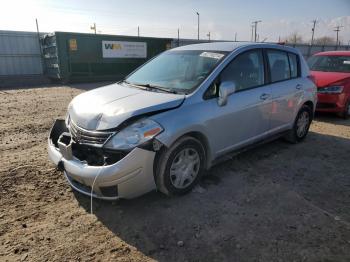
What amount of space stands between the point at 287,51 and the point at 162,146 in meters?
3.33

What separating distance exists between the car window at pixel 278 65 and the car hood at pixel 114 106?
1.99 metres

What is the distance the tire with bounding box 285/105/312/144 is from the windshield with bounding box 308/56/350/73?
3214mm

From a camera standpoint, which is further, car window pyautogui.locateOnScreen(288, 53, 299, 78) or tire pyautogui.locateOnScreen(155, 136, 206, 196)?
car window pyautogui.locateOnScreen(288, 53, 299, 78)

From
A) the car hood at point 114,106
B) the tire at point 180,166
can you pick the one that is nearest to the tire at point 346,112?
the tire at point 180,166

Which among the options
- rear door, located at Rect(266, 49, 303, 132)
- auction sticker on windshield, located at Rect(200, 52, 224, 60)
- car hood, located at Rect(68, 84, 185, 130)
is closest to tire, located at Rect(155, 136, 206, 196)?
car hood, located at Rect(68, 84, 185, 130)

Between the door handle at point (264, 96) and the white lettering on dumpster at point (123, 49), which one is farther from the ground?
the white lettering on dumpster at point (123, 49)

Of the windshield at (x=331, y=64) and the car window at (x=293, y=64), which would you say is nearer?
the car window at (x=293, y=64)

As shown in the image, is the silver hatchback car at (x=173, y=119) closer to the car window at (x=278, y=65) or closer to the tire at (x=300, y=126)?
the car window at (x=278, y=65)

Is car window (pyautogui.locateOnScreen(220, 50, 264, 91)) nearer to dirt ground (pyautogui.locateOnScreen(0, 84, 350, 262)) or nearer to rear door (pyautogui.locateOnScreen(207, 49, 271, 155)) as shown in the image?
rear door (pyautogui.locateOnScreen(207, 49, 271, 155))

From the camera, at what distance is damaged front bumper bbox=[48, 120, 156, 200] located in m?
2.94

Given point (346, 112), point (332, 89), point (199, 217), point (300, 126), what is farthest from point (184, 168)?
point (346, 112)

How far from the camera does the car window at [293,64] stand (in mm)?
5285

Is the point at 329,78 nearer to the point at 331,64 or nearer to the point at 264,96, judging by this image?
the point at 331,64

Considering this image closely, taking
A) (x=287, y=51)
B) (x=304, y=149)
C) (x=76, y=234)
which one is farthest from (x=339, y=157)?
(x=76, y=234)
